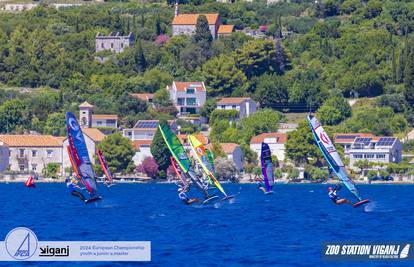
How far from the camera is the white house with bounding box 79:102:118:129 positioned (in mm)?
172875

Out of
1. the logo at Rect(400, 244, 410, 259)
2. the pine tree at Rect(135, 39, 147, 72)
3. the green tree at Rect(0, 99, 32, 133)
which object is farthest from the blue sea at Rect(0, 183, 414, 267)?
the pine tree at Rect(135, 39, 147, 72)

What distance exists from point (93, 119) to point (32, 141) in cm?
1118

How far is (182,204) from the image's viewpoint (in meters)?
95.1

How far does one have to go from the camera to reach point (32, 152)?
538 ft

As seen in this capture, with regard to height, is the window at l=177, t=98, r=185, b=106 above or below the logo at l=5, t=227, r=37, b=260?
below

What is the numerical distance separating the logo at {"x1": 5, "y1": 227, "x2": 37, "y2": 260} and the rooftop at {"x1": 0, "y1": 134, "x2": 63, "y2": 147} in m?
110

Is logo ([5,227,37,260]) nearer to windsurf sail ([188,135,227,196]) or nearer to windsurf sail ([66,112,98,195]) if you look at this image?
windsurf sail ([66,112,98,195])

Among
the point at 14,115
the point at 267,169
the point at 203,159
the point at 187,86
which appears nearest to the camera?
the point at 203,159

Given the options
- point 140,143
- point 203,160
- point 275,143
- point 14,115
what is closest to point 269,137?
point 275,143

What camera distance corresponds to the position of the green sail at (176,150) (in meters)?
A: 92.9

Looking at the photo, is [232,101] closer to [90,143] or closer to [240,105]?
[240,105]

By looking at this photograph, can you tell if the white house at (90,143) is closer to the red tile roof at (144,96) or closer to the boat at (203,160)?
the red tile roof at (144,96)

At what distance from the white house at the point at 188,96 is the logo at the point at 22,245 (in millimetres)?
126431

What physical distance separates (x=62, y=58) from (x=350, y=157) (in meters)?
51.6
